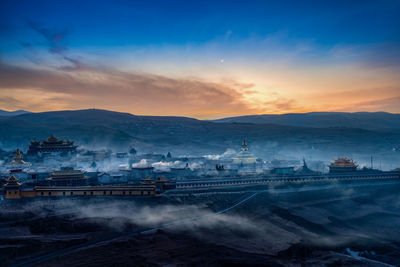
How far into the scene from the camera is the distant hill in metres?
137

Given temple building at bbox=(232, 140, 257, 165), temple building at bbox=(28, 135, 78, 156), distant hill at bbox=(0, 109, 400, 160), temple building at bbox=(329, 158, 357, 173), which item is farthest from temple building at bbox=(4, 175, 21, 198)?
distant hill at bbox=(0, 109, 400, 160)

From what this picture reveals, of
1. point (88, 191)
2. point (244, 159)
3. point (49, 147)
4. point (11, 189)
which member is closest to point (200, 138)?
point (244, 159)

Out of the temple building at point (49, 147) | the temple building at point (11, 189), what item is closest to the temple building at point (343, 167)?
the temple building at point (49, 147)

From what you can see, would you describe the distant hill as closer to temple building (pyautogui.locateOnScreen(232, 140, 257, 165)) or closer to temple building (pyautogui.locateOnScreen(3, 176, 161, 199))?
temple building (pyautogui.locateOnScreen(232, 140, 257, 165))

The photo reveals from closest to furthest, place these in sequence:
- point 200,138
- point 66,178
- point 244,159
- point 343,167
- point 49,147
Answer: point 66,178 → point 343,167 → point 49,147 → point 244,159 → point 200,138

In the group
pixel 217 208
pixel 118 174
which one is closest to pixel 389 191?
pixel 217 208

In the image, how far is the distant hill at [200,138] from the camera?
137250 mm

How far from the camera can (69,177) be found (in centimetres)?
5059

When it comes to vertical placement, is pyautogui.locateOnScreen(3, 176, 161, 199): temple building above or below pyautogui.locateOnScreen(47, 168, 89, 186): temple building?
below

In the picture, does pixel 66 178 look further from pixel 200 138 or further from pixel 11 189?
pixel 200 138

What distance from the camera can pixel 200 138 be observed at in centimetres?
16925

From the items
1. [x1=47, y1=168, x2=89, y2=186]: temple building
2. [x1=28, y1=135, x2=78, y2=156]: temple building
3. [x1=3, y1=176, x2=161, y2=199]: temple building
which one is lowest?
[x1=3, y1=176, x2=161, y2=199]: temple building

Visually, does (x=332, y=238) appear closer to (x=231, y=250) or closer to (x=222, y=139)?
(x=231, y=250)

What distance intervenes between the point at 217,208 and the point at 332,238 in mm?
14271
